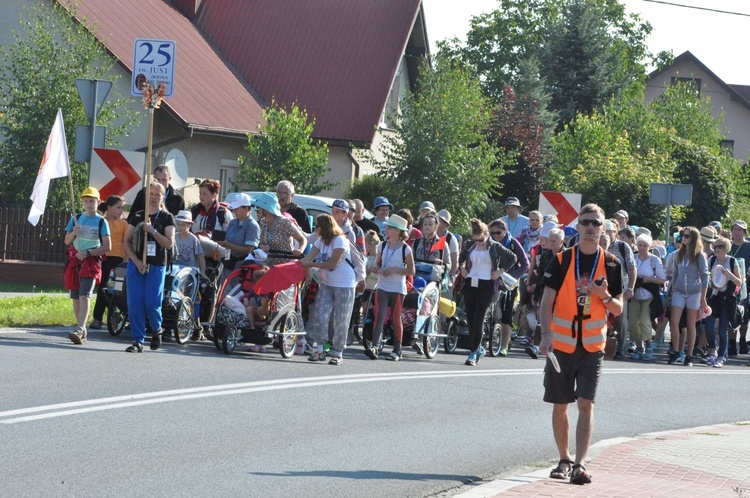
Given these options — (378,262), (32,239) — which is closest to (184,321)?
(378,262)

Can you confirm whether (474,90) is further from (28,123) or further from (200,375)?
(200,375)

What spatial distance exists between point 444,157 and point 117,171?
18.9 metres

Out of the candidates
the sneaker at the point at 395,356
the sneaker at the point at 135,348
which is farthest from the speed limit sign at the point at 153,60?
the sneaker at the point at 395,356

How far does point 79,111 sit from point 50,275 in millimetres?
3997

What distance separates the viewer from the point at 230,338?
46.1 feet

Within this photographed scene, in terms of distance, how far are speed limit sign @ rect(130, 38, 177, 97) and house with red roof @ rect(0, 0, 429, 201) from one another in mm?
13596

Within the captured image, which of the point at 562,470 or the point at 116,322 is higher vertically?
the point at 116,322

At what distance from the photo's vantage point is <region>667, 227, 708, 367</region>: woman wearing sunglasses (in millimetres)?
17641

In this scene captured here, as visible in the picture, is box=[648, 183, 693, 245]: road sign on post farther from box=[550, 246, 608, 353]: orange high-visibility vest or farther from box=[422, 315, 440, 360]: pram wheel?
box=[550, 246, 608, 353]: orange high-visibility vest

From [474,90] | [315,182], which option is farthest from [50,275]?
[474,90]

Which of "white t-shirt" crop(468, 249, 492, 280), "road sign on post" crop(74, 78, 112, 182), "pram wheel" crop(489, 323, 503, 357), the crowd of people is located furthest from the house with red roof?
"white t-shirt" crop(468, 249, 492, 280)

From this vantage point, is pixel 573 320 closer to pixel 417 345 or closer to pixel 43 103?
pixel 417 345

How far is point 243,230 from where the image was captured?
593 inches

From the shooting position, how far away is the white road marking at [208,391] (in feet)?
30.6
